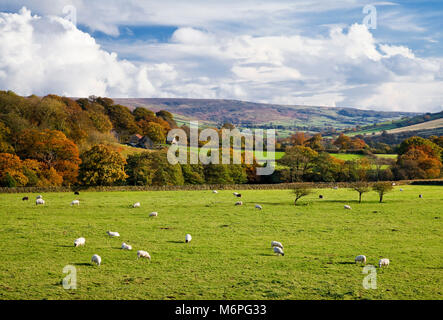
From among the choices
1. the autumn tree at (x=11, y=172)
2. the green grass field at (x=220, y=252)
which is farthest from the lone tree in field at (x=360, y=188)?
the autumn tree at (x=11, y=172)

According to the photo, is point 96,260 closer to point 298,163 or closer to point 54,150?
point 54,150

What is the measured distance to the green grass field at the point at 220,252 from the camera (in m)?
15.0

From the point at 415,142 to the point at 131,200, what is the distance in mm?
76648

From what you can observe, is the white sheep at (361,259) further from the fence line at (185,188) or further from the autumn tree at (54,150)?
the autumn tree at (54,150)

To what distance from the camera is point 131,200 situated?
44.2 meters

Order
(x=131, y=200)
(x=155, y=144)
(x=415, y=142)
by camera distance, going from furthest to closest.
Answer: (x=155, y=144) < (x=415, y=142) < (x=131, y=200)

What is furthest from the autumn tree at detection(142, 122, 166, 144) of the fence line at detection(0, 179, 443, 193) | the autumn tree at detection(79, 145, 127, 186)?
the fence line at detection(0, 179, 443, 193)

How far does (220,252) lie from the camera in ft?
68.1

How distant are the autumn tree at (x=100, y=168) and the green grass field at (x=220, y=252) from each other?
1702 centimetres

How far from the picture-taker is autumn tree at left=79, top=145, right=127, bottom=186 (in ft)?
183

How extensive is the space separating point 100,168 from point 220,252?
1585 inches

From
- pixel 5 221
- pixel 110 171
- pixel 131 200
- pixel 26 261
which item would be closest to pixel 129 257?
pixel 26 261

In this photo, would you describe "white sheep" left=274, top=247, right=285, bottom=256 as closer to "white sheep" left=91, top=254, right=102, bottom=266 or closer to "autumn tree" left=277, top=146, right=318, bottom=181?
"white sheep" left=91, top=254, right=102, bottom=266
